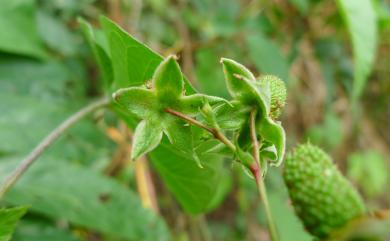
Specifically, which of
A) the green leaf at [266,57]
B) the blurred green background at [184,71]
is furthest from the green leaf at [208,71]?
the green leaf at [266,57]

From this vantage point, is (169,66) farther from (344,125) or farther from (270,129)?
(344,125)

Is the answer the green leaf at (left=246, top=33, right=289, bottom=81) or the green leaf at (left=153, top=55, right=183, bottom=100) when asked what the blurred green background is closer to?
the green leaf at (left=246, top=33, right=289, bottom=81)

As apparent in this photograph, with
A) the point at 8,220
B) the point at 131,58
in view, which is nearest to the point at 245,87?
the point at 131,58

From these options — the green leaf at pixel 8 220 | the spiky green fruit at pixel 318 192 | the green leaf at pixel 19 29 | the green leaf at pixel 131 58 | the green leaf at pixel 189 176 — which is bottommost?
the spiky green fruit at pixel 318 192

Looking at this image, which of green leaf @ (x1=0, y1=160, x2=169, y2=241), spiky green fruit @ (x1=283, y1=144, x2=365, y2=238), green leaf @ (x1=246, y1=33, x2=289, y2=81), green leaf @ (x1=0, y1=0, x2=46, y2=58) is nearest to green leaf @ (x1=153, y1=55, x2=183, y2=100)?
spiky green fruit @ (x1=283, y1=144, x2=365, y2=238)

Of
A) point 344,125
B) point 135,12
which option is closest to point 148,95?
point 135,12

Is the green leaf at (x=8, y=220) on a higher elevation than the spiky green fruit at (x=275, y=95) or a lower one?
lower

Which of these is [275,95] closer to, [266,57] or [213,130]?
[213,130]

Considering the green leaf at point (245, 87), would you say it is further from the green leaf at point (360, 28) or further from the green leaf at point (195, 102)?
the green leaf at point (360, 28)
